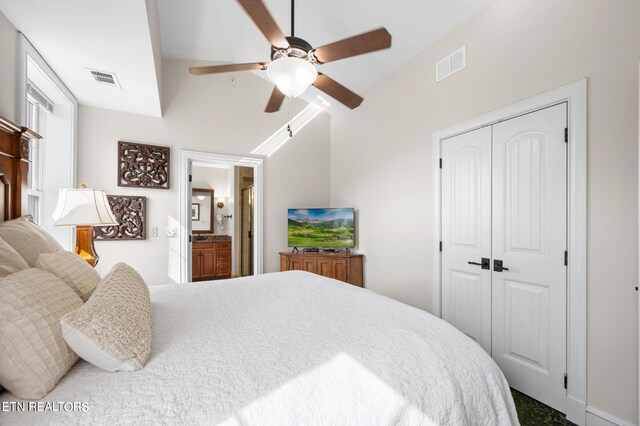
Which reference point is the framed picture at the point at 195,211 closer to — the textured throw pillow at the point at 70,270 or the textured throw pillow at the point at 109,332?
the textured throw pillow at the point at 70,270

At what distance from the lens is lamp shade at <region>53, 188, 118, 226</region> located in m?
2.17

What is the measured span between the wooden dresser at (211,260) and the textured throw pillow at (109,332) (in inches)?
194

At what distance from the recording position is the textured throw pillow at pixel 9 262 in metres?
1.00

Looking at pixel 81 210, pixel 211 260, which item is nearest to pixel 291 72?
pixel 81 210

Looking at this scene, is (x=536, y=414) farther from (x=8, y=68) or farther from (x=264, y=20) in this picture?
(x=8, y=68)

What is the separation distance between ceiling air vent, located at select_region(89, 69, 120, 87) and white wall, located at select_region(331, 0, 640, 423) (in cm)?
282

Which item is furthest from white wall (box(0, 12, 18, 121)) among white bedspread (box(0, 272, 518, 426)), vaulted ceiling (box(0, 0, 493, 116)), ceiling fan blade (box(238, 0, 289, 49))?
white bedspread (box(0, 272, 518, 426))

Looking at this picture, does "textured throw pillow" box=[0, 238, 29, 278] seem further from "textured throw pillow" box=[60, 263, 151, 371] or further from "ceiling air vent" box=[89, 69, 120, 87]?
"ceiling air vent" box=[89, 69, 120, 87]

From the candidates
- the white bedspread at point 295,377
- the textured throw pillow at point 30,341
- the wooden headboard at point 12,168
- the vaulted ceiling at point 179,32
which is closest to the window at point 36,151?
the vaulted ceiling at point 179,32

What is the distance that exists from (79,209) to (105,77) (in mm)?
1262

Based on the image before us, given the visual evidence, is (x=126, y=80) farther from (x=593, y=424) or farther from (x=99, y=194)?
(x=593, y=424)

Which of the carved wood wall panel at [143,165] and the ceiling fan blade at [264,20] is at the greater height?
the ceiling fan blade at [264,20]

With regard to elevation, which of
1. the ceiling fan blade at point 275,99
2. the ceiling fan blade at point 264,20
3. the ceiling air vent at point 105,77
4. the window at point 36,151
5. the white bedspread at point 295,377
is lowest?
the white bedspread at point 295,377

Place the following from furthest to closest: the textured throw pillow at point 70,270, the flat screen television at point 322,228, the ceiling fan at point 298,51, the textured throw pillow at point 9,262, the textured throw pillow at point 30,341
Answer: the flat screen television at point 322,228 → the ceiling fan at point 298,51 → the textured throw pillow at point 70,270 → the textured throw pillow at point 9,262 → the textured throw pillow at point 30,341
